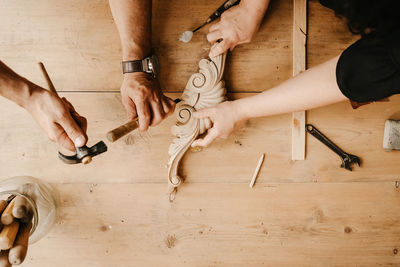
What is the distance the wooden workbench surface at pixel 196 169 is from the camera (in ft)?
2.96

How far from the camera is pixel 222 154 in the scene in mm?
920

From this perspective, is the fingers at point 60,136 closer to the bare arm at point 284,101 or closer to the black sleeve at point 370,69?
the bare arm at point 284,101

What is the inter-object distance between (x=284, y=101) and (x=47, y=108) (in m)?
0.57

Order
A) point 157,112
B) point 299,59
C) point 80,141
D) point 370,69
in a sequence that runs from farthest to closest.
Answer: point 299,59, point 157,112, point 80,141, point 370,69

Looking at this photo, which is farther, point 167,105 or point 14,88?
point 167,105

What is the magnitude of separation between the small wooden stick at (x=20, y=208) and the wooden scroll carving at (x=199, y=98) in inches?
16.4

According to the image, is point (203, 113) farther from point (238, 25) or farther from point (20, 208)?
point (20, 208)

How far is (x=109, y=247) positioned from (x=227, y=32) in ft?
2.54

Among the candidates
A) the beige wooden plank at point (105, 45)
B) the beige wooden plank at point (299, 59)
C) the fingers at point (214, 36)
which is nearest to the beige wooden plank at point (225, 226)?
the beige wooden plank at point (299, 59)

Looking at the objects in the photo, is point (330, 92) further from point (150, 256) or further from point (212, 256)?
point (150, 256)

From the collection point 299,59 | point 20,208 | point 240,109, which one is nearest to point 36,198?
point 20,208

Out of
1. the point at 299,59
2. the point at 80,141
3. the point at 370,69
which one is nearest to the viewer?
the point at 370,69

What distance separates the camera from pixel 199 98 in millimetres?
875

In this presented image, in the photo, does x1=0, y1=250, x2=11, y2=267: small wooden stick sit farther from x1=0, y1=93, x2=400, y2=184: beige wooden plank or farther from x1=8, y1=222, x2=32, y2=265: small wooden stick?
x1=0, y1=93, x2=400, y2=184: beige wooden plank
